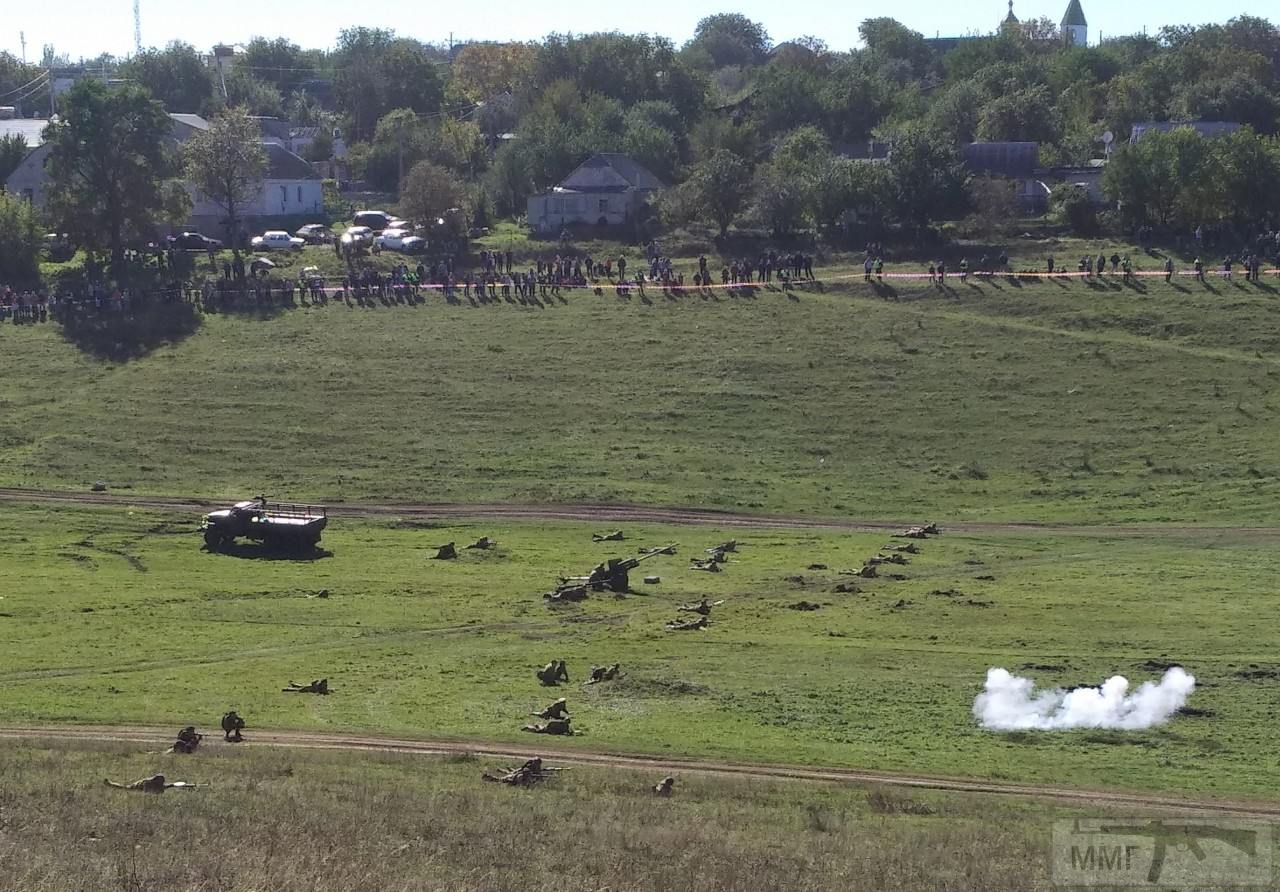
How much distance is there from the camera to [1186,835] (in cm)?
2986

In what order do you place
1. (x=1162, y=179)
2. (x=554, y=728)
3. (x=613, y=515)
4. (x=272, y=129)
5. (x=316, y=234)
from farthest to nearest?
(x=272, y=129)
(x=316, y=234)
(x=1162, y=179)
(x=613, y=515)
(x=554, y=728)

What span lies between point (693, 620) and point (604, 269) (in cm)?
5697

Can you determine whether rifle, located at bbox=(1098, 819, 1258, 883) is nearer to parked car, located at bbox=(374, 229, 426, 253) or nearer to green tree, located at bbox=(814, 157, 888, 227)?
green tree, located at bbox=(814, 157, 888, 227)

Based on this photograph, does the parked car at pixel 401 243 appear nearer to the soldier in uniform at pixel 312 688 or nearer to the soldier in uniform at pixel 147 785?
the soldier in uniform at pixel 312 688

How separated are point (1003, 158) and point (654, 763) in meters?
103

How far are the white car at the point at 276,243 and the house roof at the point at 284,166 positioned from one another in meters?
15.9

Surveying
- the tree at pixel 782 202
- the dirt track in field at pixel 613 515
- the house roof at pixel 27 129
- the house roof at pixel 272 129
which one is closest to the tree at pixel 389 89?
the house roof at pixel 272 129

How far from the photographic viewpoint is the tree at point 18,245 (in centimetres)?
10319

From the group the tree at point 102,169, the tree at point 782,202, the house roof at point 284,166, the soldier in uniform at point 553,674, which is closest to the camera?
the soldier in uniform at point 553,674

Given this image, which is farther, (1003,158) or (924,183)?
(1003,158)

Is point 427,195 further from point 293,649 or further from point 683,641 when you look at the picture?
point 683,641

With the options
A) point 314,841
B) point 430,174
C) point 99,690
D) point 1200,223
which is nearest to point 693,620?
point 99,690

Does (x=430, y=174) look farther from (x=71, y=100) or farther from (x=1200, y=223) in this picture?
(x=1200, y=223)

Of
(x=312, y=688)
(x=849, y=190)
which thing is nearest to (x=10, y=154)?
(x=849, y=190)
